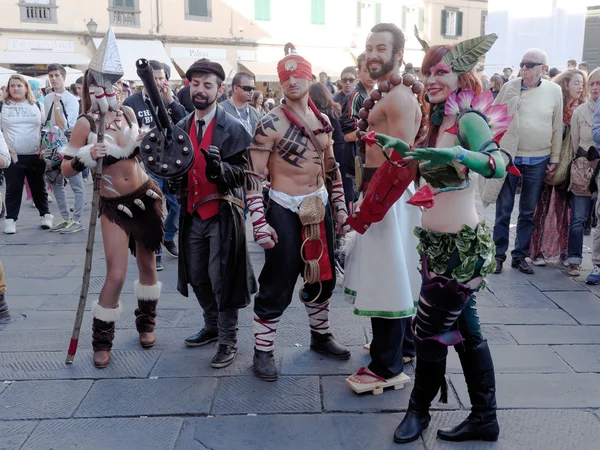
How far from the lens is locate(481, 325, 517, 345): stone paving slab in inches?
167

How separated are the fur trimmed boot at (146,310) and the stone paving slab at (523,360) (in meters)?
1.99

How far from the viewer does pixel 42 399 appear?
3.45 m

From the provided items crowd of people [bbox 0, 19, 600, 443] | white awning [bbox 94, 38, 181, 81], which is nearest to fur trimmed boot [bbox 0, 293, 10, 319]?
crowd of people [bbox 0, 19, 600, 443]

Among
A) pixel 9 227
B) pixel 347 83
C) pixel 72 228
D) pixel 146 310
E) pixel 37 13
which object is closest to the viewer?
pixel 146 310

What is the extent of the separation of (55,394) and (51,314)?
59.5 inches

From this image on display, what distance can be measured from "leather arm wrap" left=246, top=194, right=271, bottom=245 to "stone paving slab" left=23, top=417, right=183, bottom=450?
1.08 metres

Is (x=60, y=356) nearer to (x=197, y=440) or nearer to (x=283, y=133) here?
(x=197, y=440)

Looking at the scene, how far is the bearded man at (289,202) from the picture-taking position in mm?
3520

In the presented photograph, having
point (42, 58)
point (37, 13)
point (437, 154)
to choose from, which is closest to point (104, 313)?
point (437, 154)

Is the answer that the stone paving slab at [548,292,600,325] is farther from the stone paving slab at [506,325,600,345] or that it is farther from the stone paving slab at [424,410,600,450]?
the stone paving slab at [424,410,600,450]

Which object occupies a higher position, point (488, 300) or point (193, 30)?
point (193, 30)

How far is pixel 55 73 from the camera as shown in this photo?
8.27 meters

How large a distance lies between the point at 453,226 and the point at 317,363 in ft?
5.15

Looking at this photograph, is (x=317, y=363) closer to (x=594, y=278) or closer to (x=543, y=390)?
(x=543, y=390)
